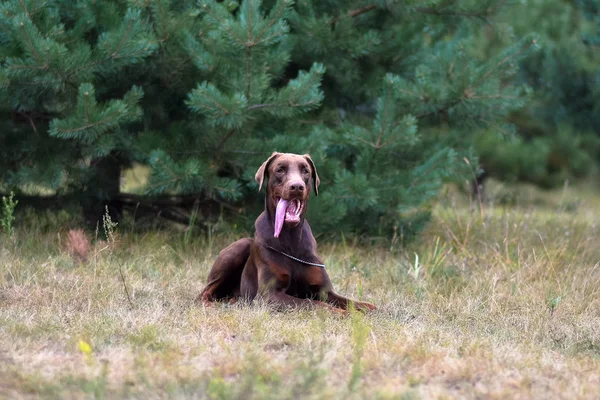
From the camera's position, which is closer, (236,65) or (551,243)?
(236,65)

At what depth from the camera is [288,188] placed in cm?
488

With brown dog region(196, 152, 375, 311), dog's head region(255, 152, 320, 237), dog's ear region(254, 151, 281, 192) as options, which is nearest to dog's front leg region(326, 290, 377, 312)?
brown dog region(196, 152, 375, 311)

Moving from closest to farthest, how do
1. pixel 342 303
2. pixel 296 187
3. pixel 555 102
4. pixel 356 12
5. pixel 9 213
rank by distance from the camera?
pixel 296 187
pixel 342 303
pixel 9 213
pixel 356 12
pixel 555 102

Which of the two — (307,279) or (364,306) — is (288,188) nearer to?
(307,279)

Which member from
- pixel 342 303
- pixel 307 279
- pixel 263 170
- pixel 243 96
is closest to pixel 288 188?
pixel 263 170

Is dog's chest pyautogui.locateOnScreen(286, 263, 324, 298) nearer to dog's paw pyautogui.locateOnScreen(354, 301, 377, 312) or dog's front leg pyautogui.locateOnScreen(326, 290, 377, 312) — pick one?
dog's front leg pyautogui.locateOnScreen(326, 290, 377, 312)

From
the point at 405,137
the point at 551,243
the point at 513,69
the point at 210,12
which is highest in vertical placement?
the point at 210,12

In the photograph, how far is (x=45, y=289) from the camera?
17.4ft

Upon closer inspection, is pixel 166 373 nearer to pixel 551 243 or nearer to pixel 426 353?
pixel 426 353

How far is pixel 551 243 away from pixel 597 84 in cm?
419

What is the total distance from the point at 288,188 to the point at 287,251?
0.44 metres

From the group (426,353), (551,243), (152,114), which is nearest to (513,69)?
(551,243)

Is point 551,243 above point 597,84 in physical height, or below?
below

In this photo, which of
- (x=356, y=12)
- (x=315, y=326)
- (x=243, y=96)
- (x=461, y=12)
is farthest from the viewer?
(x=461, y=12)
